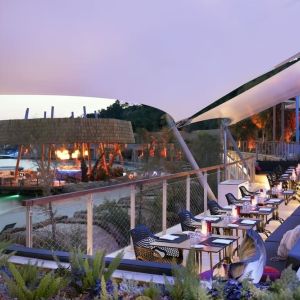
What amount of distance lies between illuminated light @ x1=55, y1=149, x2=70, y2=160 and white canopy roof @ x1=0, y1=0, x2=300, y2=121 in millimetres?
13715

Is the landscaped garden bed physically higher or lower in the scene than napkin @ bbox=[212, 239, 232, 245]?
higher

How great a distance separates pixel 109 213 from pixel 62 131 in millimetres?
17466

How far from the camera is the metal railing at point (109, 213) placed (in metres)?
6.13

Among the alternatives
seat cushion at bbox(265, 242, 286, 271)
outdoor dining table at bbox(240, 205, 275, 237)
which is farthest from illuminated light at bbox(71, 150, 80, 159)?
seat cushion at bbox(265, 242, 286, 271)

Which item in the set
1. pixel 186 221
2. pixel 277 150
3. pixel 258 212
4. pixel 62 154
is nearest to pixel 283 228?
pixel 258 212

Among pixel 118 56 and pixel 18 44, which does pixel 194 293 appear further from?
pixel 118 56

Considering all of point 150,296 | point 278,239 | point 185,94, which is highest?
point 185,94

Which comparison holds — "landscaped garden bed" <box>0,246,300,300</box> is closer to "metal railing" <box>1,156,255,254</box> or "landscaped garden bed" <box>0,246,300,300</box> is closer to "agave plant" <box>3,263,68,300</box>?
"agave plant" <box>3,263,68,300</box>

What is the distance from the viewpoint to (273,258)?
4.93 meters

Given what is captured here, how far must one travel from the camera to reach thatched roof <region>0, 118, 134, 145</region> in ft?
80.9

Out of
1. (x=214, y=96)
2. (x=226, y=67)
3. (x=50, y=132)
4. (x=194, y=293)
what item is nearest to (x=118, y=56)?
(x=226, y=67)

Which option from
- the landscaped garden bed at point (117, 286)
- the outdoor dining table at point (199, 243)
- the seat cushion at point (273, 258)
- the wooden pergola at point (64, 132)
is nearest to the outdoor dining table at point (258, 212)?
the seat cushion at point (273, 258)

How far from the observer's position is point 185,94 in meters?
11.1

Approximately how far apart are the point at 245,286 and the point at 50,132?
74.8 feet
